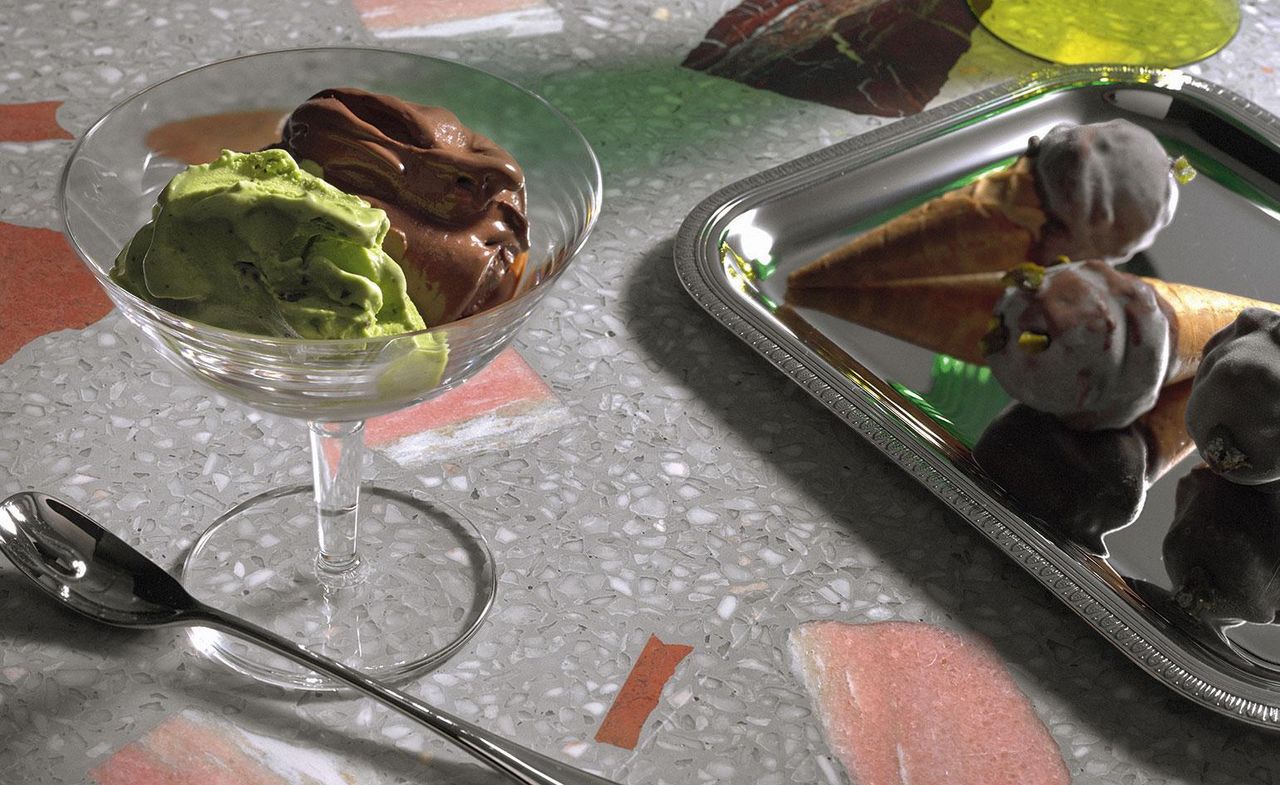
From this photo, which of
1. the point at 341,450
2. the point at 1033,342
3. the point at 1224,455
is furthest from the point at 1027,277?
the point at 341,450

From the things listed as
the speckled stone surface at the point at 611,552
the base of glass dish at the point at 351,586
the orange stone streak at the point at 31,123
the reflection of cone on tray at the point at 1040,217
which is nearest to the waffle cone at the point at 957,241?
the reflection of cone on tray at the point at 1040,217

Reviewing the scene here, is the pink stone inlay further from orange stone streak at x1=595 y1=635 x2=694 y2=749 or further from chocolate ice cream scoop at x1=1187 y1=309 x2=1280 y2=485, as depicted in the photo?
chocolate ice cream scoop at x1=1187 y1=309 x2=1280 y2=485

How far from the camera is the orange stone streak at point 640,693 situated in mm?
603

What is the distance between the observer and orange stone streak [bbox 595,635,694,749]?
0.60 metres

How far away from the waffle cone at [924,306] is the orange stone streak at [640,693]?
0.94 ft

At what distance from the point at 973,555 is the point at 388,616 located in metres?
0.31

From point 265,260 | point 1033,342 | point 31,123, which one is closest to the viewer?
point 265,260

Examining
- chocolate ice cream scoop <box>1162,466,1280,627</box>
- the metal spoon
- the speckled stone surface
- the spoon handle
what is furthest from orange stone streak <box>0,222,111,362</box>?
chocolate ice cream scoop <box>1162,466,1280,627</box>

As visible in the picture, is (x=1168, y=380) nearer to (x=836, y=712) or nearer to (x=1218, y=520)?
(x=1218, y=520)

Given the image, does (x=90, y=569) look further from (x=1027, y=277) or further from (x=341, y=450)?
(x=1027, y=277)

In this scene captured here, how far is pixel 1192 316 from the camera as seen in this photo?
0.80 metres

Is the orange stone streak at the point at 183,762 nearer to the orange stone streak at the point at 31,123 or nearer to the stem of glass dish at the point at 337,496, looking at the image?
the stem of glass dish at the point at 337,496

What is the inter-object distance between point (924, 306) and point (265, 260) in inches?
18.4

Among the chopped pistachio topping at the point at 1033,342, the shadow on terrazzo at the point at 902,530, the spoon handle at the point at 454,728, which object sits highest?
the chopped pistachio topping at the point at 1033,342
